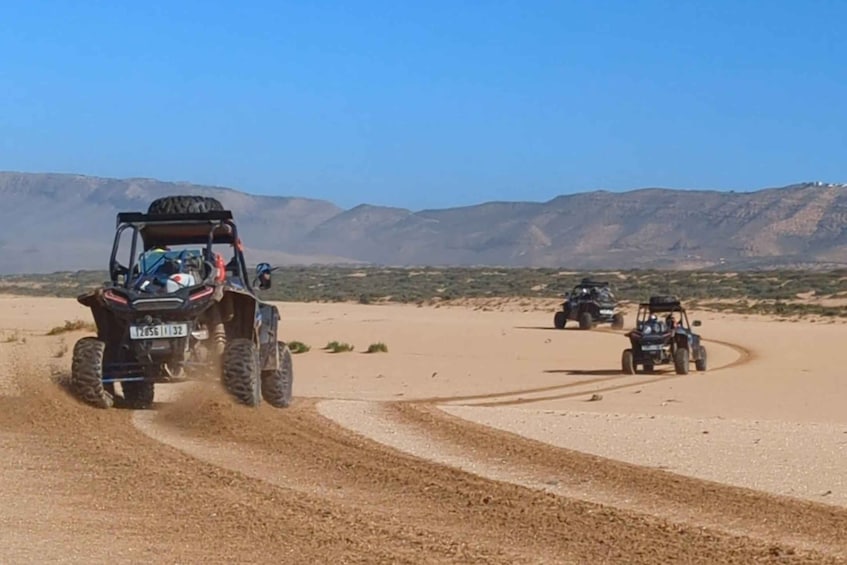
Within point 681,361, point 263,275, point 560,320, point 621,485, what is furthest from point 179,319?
point 560,320

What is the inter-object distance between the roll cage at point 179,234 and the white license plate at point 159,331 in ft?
2.09

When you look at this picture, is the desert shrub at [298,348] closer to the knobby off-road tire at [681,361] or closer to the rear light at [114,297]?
the knobby off-road tire at [681,361]

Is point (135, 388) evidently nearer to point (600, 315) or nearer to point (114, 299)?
point (114, 299)

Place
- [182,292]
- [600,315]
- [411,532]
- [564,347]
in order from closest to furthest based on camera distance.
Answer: [411,532], [182,292], [564,347], [600,315]

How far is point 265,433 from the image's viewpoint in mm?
12680

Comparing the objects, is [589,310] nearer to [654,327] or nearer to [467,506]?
[654,327]

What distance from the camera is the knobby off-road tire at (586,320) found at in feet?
137

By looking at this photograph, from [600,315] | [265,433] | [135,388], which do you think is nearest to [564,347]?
[600,315]

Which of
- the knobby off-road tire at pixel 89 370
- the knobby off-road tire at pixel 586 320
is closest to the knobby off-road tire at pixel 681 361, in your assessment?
the knobby off-road tire at pixel 89 370

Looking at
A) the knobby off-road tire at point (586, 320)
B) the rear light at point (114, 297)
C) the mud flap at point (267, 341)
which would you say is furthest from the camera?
the knobby off-road tire at point (586, 320)

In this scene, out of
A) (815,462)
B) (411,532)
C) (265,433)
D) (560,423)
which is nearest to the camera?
(411,532)

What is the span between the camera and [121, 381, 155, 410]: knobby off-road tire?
1530 cm

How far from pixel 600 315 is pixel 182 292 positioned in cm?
2926

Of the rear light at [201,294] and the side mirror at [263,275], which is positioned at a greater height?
the side mirror at [263,275]
